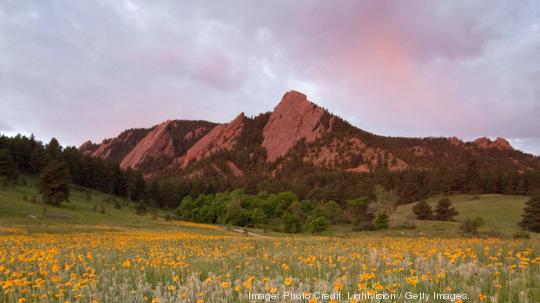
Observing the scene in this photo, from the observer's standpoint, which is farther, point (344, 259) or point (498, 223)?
point (498, 223)

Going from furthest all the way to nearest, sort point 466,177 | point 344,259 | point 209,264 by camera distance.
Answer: point 466,177 → point 209,264 → point 344,259

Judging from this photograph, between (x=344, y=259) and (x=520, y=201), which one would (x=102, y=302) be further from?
(x=520, y=201)

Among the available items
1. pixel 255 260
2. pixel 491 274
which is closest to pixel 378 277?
pixel 491 274

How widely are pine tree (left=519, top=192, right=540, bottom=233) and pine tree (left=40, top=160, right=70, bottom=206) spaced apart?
95571 millimetres

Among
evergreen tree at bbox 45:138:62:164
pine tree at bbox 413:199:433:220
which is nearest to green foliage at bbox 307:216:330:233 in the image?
pine tree at bbox 413:199:433:220

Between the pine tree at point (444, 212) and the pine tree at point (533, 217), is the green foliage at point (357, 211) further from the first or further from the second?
the pine tree at point (533, 217)

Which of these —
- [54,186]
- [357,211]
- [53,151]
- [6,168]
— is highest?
[53,151]

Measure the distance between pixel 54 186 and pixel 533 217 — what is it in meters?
98.7

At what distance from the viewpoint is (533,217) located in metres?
77.3

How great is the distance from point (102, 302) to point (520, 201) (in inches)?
4972

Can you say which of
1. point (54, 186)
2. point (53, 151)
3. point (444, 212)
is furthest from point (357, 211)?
point (53, 151)

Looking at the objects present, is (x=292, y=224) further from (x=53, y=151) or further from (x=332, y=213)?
(x=53, y=151)

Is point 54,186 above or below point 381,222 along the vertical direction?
above

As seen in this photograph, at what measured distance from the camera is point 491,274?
6.03 meters
